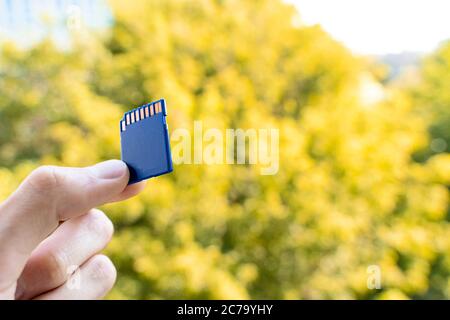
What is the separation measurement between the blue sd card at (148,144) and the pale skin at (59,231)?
0.01m

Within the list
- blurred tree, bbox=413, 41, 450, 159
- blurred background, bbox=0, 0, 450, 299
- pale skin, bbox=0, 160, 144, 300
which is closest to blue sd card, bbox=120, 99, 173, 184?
pale skin, bbox=0, 160, 144, 300

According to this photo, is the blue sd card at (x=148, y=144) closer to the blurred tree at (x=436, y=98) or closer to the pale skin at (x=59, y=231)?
the pale skin at (x=59, y=231)

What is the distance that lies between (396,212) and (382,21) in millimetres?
962

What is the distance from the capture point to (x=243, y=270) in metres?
2.14

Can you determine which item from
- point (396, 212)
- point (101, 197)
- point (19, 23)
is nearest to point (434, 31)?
point (396, 212)

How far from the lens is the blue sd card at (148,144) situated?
459mm

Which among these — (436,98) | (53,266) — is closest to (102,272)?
(53,266)

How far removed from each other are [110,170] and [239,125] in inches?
72.9

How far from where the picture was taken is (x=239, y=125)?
2299mm

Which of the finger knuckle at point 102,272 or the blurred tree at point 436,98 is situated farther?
the blurred tree at point 436,98

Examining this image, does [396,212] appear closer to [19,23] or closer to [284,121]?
[284,121]

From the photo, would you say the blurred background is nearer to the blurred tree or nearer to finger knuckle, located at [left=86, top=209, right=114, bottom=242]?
the blurred tree

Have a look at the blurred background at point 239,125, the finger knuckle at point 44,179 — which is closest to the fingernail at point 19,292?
the finger knuckle at point 44,179

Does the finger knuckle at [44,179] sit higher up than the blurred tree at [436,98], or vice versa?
the blurred tree at [436,98]
